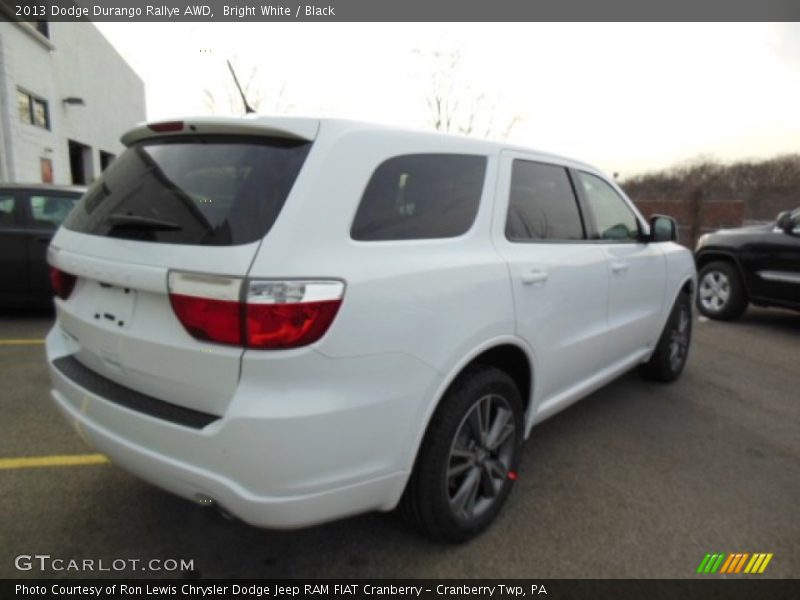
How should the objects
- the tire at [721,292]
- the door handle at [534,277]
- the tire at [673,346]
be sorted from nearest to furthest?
the door handle at [534,277] < the tire at [673,346] < the tire at [721,292]

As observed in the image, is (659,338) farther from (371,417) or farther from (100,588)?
(100,588)

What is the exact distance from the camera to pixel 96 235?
2.05 m

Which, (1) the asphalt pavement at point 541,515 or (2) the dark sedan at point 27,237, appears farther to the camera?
(2) the dark sedan at point 27,237

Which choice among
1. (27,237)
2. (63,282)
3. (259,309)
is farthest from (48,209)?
(259,309)

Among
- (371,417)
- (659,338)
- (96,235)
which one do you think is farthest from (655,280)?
(96,235)

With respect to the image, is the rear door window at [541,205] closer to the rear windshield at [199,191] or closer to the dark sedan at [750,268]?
the rear windshield at [199,191]

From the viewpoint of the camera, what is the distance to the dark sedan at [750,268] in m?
6.23

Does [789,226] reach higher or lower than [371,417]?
higher

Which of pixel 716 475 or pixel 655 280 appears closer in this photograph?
pixel 716 475

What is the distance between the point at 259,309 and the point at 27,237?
5.57 m

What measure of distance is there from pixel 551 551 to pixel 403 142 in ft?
6.07

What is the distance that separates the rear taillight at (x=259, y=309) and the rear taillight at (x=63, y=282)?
841 millimetres

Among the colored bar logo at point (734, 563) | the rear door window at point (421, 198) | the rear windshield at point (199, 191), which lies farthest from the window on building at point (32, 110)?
the colored bar logo at point (734, 563)

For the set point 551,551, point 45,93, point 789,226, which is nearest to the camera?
point 551,551
